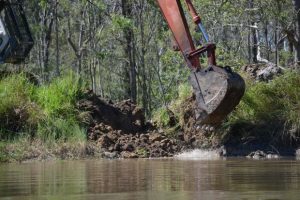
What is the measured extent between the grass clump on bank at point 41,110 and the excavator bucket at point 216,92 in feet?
12.1

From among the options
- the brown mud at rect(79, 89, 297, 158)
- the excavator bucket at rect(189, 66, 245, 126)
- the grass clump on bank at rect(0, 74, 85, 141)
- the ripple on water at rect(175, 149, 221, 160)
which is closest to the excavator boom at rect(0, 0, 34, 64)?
the grass clump on bank at rect(0, 74, 85, 141)

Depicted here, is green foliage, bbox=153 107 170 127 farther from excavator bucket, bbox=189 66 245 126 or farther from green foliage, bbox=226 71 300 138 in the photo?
excavator bucket, bbox=189 66 245 126

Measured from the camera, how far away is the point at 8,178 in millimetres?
8508

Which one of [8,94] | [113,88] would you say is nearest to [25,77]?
[8,94]

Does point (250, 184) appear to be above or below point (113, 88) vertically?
below

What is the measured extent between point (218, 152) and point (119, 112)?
10.0ft

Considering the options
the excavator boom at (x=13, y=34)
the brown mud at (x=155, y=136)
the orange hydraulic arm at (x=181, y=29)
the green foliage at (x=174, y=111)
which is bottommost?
the brown mud at (x=155, y=136)

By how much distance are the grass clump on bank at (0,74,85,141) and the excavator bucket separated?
3.69m

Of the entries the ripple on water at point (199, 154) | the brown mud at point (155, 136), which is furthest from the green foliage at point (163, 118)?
the ripple on water at point (199, 154)

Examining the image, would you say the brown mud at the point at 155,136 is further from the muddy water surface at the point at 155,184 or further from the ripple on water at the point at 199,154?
the muddy water surface at the point at 155,184

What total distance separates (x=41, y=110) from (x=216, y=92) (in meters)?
5.32

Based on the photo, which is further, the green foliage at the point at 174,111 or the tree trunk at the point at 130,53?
the tree trunk at the point at 130,53

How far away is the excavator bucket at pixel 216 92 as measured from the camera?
39.6 ft

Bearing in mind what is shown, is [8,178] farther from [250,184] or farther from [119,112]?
[119,112]
